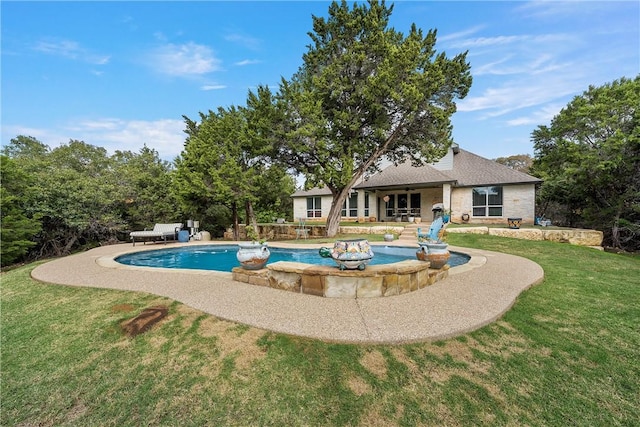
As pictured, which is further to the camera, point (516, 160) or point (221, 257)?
point (516, 160)

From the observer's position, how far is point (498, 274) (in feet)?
19.5

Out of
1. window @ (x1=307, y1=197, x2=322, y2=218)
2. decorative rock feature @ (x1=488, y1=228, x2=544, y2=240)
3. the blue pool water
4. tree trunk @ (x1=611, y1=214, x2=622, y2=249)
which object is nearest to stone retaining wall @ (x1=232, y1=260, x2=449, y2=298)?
the blue pool water

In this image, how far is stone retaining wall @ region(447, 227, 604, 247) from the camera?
473 inches

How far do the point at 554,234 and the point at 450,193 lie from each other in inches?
234

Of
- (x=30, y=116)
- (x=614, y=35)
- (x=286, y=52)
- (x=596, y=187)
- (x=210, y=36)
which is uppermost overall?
(x=286, y=52)

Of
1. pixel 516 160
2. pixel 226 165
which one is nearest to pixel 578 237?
pixel 226 165

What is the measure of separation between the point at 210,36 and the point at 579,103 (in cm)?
2008

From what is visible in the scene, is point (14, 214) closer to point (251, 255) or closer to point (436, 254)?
point (251, 255)

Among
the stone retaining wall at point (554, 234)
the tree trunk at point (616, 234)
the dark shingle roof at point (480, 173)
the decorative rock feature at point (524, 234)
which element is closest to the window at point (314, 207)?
the dark shingle roof at point (480, 173)

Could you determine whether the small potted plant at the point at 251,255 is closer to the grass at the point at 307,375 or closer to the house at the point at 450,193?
the grass at the point at 307,375

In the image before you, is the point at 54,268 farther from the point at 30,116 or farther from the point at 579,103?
the point at 579,103

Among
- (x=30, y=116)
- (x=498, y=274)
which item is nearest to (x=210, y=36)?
(x=30, y=116)

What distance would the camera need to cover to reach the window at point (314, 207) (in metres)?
23.0

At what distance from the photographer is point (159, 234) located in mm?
12922
